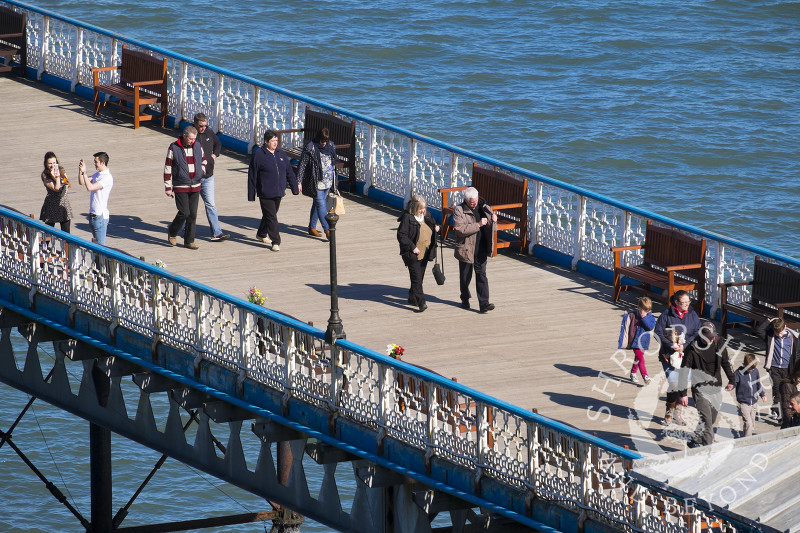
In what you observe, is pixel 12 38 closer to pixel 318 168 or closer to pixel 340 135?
pixel 340 135

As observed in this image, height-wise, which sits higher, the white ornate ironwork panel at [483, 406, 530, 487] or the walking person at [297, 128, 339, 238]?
the walking person at [297, 128, 339, 238]

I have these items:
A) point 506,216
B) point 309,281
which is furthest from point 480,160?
point 309,281

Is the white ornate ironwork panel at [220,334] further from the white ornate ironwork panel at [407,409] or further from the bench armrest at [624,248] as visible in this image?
the bench armrest at [624,248]

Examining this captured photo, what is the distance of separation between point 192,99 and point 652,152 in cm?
2104

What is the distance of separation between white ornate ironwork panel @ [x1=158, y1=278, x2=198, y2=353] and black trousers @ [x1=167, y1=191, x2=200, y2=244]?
9.73ft

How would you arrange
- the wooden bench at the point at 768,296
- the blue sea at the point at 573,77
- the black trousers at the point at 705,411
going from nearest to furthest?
1. the black trousers at the point at 705,411
2. the wooden bench at the point at 768,296
3. the blue sea at the point at 573,77

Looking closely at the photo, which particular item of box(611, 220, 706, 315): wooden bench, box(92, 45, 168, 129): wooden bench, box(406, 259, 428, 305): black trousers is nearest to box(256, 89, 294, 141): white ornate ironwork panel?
box(92, 45, 168, 129): wooden bench

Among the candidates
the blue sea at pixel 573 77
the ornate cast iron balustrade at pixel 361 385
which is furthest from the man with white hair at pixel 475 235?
the blue sea at pixel 573 77

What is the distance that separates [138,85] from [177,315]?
33.3 ft

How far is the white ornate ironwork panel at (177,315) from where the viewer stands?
18.8m

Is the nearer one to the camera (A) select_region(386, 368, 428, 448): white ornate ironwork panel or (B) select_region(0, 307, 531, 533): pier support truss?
(A) select_region(386, 368, 428, 448): white ornate ironwork panel

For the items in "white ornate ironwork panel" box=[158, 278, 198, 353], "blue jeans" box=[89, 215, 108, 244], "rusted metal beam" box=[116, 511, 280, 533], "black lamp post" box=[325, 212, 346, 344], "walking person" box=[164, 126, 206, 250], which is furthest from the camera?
"rusted metal beam" box=[116, 511, 280, 533]

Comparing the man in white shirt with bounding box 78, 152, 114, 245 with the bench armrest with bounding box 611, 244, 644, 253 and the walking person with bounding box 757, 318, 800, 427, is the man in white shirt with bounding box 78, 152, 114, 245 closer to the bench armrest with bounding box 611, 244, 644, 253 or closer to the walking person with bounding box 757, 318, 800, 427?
the bench armrest with bounding box 611, 244, 644, 253

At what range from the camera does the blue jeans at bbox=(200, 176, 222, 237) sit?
878 inches
